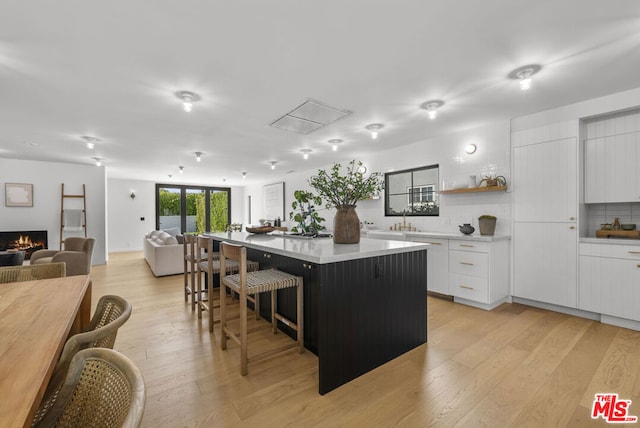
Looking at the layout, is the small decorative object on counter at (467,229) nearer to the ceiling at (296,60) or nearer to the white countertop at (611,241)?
the white countertop at (611,241)

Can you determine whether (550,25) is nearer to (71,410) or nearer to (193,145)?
(71,410)

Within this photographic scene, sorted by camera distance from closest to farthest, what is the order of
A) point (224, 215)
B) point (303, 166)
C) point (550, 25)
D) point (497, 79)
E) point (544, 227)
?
point (550, 25) → point (497, 79) → point (544, 227) → point (303, 166) → point (224, 215)

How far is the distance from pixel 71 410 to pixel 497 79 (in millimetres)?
3518

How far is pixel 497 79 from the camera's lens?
263 centimetres

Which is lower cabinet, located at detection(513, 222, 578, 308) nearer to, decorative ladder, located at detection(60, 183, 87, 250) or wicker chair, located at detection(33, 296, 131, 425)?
wicker chair, located at detection(33, 296, 131, 425)

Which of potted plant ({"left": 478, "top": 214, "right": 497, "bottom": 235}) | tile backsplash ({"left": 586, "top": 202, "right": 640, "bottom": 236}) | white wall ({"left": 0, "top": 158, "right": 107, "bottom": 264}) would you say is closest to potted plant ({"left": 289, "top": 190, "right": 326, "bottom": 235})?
potted plant ({"left": 478, "top": 214, "right": 497, "bottom": 235})

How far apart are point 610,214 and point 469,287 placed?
1787 millimetres

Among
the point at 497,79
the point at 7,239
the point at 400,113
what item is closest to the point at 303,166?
the point at 400,113

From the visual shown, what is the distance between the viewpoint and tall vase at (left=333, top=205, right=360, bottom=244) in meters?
2.50

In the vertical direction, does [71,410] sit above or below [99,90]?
below

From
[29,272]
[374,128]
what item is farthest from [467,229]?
[29,272]

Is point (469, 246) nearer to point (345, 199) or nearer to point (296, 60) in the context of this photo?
point (345, 199)

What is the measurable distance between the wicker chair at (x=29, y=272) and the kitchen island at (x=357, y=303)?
1435 mm

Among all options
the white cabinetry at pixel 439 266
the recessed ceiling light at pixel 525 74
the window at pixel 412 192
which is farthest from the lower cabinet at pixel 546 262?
the recessed ceiling light at pixel 525 74
